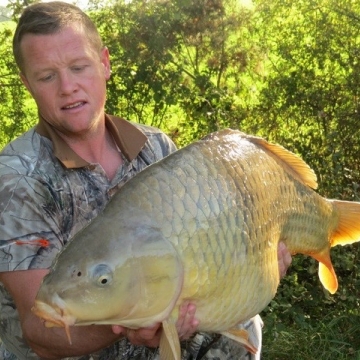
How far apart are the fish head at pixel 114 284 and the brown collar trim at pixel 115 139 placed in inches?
26.0

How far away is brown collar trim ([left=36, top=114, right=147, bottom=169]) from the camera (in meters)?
2.17

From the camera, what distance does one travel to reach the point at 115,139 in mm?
2363

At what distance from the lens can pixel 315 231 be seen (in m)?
2.10

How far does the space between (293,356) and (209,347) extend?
0.95 m

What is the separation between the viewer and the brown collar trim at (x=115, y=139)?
2168mm

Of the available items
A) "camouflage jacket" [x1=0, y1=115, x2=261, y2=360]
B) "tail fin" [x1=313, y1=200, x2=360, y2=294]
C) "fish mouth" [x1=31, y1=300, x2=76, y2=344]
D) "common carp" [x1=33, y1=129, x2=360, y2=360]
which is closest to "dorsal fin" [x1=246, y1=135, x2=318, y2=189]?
"common carp" [x1=33, y1=129, x2=360, y2=360]

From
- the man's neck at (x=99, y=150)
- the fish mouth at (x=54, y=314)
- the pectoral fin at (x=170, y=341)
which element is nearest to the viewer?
the fish mouth at (x=54, y=314)

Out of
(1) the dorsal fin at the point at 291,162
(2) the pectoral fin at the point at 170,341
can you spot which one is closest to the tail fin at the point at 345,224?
(1) the dorsal fin at the point at 291,162

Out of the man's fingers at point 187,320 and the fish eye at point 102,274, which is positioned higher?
the fish eye at point 102,274

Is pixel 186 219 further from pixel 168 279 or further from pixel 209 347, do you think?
pixel 209 347

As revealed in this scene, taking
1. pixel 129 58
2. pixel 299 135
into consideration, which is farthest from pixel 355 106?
pixel 129 58

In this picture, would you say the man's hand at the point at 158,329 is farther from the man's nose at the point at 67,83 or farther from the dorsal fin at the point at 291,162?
the man's nose at the point at 67,83

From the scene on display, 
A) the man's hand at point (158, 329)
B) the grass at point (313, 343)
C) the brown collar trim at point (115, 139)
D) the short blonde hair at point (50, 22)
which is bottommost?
the grass at point (313, 343)

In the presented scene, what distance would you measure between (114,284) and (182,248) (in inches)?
6.5
